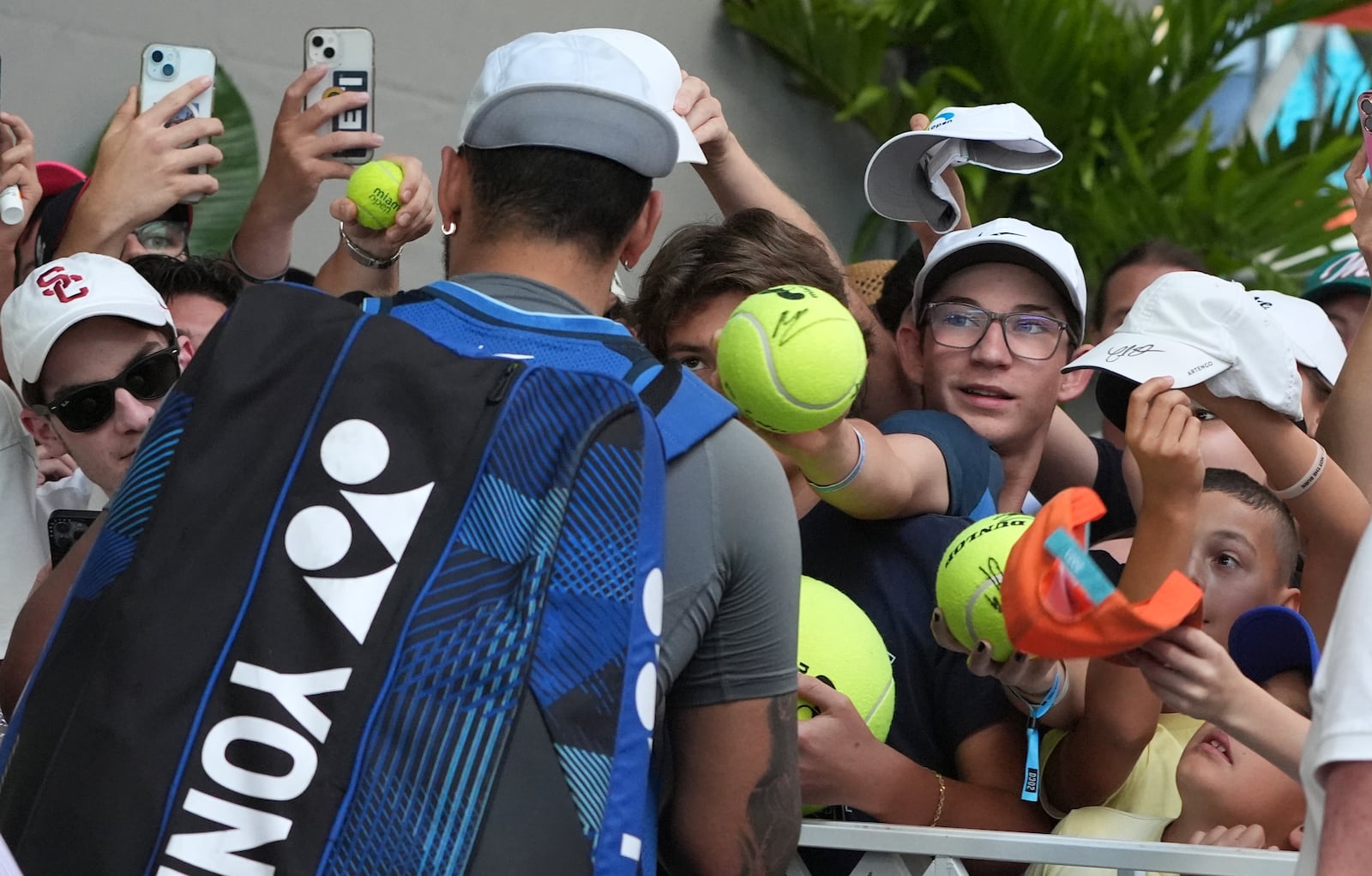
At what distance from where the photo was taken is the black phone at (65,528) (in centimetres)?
294

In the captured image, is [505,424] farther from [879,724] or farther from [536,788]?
[879,724]

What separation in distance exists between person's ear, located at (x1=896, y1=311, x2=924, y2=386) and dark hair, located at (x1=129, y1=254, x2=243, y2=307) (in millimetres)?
1513

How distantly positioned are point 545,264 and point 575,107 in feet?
0.60

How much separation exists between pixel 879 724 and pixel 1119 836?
0.44 metres

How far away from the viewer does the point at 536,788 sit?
1.46 m

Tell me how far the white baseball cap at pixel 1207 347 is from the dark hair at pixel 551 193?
978mm

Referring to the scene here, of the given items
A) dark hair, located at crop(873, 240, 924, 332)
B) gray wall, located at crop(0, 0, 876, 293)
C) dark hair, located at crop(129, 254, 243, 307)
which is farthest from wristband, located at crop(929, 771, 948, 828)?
gray wall, located at crop(0, 0, 876, 293)

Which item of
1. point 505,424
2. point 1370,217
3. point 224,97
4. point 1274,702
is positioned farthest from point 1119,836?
point 224,97

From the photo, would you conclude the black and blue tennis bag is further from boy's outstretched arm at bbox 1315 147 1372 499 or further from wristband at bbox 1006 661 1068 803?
boy's outstretched arm at bbox 1315 147 1372 499

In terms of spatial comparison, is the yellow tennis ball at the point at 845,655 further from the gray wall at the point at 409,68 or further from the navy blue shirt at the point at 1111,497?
the gray wall at the point at 409,68

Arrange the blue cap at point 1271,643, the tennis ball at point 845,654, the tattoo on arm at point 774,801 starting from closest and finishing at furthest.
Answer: the tattoo on arm at point 774,801
the blue cap at point 1271,643
the tennis ball at point 845,654

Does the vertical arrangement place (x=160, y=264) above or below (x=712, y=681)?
above

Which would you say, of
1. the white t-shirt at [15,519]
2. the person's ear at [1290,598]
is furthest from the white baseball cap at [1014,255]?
the white t-shirt at [15,519]

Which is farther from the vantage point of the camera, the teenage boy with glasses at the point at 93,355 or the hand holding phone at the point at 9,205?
Result: the hand holding phone at the point at 9,205
